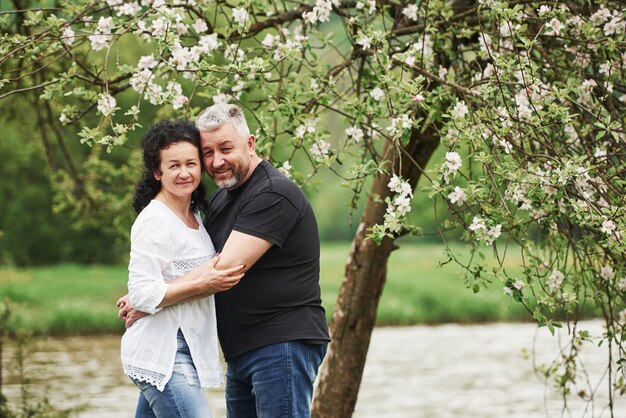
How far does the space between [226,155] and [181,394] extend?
0.91m

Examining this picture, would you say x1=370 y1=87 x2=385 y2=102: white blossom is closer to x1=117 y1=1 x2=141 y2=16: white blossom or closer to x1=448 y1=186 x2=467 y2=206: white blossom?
x1=448 y1=186 x2=467 y2=206: white blossom

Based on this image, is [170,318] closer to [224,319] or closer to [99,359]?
[224,319]

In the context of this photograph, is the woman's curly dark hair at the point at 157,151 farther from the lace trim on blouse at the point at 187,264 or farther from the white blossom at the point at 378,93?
the white blossom at the point at 378,93

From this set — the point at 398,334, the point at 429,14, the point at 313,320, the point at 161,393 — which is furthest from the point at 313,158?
the point at 398,334

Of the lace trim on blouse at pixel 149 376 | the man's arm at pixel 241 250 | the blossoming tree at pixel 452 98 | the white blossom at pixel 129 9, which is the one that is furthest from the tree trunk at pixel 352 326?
the lace trim on blouse at pixel 149 376

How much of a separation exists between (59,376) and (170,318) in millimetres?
11301

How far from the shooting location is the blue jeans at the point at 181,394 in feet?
11.5

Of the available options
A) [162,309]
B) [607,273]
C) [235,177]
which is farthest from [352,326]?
[162,309]

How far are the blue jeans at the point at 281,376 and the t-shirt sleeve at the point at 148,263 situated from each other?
1.40 ft

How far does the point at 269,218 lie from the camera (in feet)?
11.6

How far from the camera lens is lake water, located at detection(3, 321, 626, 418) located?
36.6 ft

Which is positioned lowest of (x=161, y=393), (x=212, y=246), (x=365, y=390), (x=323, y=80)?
(x=365, y=390)

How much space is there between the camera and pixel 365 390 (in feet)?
41.5

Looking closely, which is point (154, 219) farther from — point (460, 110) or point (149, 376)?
point (460, 110)
